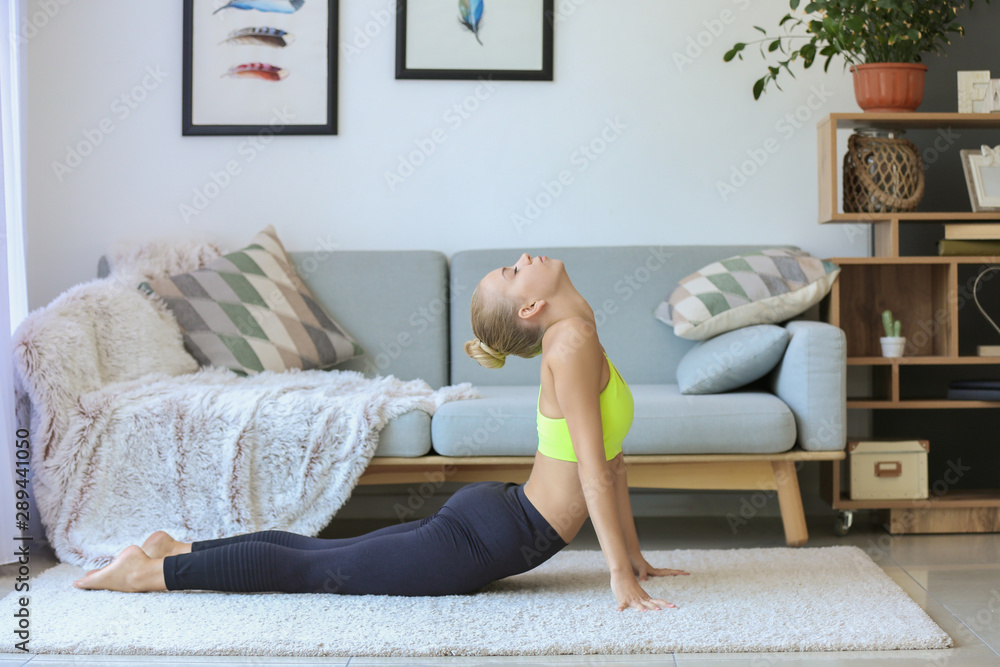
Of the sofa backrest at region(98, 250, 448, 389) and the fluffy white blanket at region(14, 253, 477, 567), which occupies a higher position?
the sofa backrest at region(98, 250, 448, 389)

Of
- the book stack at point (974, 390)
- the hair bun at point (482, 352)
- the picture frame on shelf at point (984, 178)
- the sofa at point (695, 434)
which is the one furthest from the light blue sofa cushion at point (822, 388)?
the hair bun at point (482, 352)

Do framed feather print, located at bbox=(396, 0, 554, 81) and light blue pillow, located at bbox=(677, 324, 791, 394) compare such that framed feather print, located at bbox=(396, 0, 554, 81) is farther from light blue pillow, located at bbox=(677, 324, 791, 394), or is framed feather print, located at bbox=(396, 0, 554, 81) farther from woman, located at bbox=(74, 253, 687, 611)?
woman, located at bbox=(74, 253, 687, 611)

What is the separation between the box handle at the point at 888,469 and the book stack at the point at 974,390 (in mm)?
263

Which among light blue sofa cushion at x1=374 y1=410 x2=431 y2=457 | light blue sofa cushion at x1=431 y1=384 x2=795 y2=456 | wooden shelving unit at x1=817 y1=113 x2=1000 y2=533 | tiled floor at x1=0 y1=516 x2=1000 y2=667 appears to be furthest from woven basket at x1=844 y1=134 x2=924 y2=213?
light blue sofa cushion at x1=374 y1=410 x2=431 y2=457

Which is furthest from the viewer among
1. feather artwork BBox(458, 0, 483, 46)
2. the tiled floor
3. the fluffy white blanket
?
feather artwork BBox(458, 0, 483, 46)

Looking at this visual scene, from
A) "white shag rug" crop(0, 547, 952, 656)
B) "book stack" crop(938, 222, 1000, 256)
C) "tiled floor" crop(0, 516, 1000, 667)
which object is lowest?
"tiled floor" crop(0, 516, 1000, 667)

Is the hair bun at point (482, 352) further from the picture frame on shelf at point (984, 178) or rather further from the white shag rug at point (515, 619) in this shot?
the picture frame on shelf at point (984, 178)

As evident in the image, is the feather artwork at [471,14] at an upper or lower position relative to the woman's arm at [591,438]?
upper

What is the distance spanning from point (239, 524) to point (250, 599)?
289 mm

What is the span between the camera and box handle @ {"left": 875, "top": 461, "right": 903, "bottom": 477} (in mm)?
2369

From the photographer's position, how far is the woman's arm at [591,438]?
1.51 m

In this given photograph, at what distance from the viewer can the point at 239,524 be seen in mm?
1999

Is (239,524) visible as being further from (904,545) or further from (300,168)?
(904,545)

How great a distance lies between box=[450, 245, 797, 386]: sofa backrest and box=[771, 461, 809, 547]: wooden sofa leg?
0.55 m
